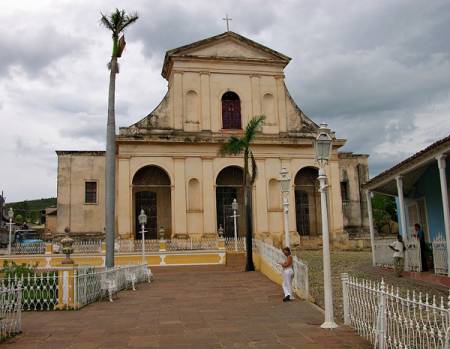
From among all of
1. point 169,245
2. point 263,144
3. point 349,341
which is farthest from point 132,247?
point 349,341

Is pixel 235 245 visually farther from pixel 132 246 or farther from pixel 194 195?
pixel 194 195

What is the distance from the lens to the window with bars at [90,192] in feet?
107

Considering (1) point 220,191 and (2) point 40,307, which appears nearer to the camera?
(2) point 40,307

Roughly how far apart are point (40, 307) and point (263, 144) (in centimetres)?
2015

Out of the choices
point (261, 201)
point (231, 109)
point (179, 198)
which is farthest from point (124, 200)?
point (231, 109)

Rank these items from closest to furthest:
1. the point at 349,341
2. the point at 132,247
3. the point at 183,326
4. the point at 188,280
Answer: the point at 349,341, the point at 183,326, the point at 188,280, the point at 132,247

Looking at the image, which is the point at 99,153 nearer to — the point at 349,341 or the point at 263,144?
the point at 263,144

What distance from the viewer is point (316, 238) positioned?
100ft

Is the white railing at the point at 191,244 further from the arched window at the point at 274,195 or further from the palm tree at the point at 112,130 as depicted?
the palm tree at the point at 112,130

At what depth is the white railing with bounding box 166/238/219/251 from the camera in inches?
970

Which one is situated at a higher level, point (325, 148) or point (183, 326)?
point (325, 148)

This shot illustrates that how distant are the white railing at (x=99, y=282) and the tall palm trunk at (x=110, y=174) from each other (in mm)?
848

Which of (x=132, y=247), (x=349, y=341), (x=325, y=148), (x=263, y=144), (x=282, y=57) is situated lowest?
(x=349, y=341)

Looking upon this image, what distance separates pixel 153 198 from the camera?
31141mm
